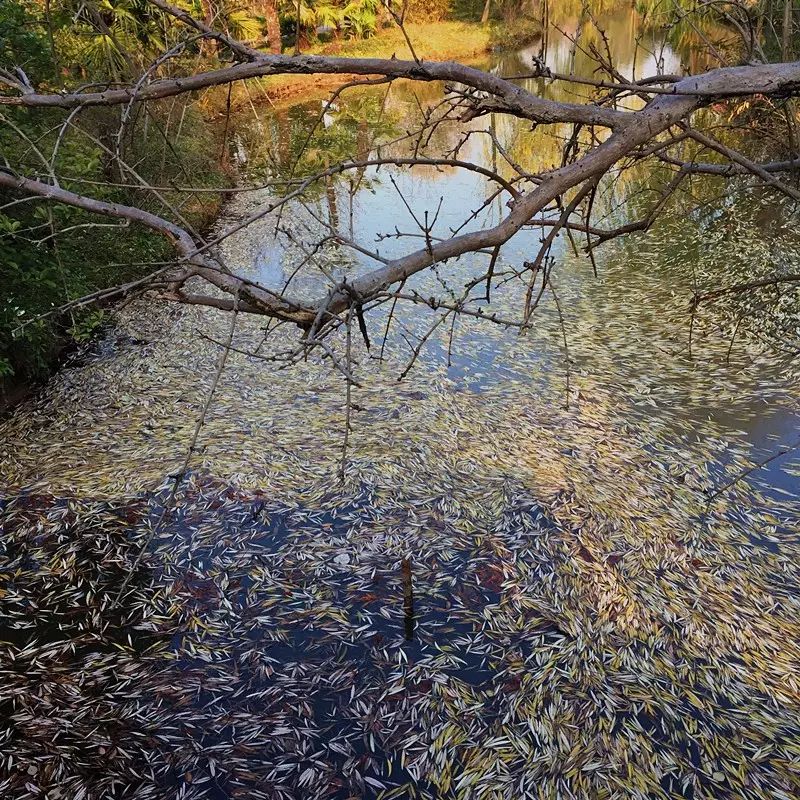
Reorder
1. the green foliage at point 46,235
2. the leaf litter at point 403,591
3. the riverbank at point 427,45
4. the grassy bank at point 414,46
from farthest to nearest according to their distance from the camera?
the riverbank at point 427,45 → the grassy bank at point 414,46 → the green foliage at point 46,235 → the leaf litter at point 403,591

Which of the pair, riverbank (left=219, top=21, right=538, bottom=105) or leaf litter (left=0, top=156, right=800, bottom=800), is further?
riverbank (left=219, top=21, right=538, bottom=105)

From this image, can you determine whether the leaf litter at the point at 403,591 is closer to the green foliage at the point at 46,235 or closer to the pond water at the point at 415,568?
the pond water at the point at 415,568

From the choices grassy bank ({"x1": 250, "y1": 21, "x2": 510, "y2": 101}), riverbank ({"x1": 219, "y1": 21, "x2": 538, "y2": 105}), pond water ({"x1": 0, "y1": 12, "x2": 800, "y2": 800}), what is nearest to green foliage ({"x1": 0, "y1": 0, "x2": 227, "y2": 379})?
pond water ({"x1": 0, "y1": 12, "x2": 800, "y2": 800})

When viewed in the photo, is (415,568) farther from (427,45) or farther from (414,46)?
(427,45)

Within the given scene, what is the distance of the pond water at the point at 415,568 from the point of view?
10.6 feet

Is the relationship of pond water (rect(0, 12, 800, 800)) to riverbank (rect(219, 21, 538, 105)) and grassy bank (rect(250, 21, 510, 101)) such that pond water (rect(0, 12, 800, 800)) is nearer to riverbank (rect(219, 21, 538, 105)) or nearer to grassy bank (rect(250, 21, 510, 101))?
grassy bank (rect(250, 21, 510, 101))

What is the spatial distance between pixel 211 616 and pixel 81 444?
236 cm

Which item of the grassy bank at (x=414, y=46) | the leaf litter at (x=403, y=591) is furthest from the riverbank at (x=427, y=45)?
the leaf litter at (x=403, y=591)

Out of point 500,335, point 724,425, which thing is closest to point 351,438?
point 500,335

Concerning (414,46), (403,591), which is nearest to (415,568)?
(403,591)

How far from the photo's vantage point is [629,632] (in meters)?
3.82

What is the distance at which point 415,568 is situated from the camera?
436 centimetres

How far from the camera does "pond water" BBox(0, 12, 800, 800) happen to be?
322 centimetres

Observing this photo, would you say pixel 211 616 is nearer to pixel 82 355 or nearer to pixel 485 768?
pixel 485 768
